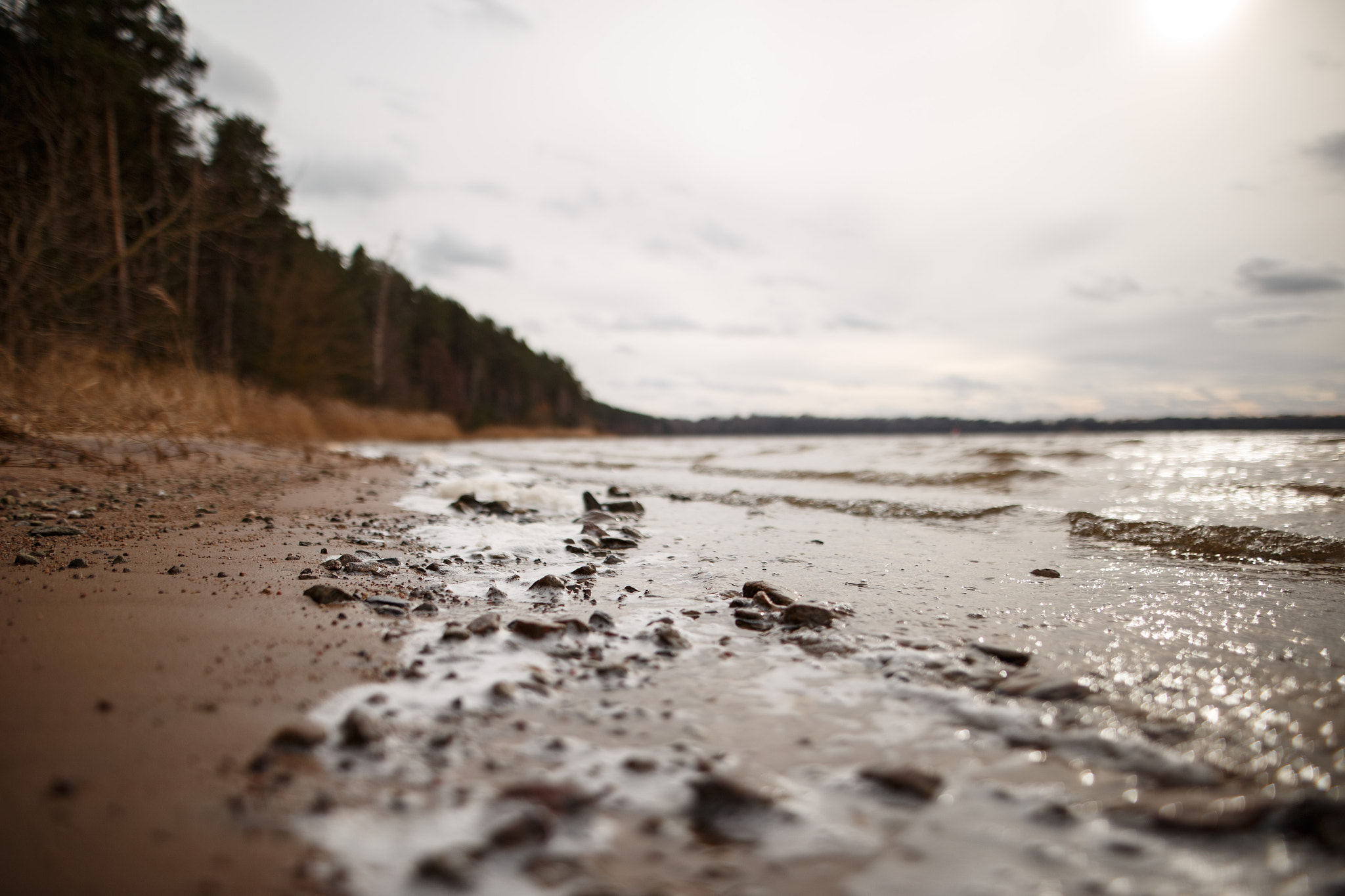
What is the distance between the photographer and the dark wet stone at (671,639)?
2.14 m

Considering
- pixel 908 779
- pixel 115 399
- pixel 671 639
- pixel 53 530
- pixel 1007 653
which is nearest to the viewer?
pixel 908 779

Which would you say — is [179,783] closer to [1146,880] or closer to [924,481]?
[1146,880]

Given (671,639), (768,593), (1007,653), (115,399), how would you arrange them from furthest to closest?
(115,399)
(768,593)
(671,639)
(1007,653)

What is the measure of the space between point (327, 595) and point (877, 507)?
5367mm

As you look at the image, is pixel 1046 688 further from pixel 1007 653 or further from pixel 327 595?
pixel 327 595

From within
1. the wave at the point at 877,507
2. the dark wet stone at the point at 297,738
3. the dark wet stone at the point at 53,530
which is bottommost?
the wave at the point at 877,507

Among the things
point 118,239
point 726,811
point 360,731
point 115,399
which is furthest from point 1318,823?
point 118,239

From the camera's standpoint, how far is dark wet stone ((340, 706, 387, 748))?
1350 millimetres

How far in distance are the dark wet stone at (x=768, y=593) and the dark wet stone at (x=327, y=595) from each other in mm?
1839

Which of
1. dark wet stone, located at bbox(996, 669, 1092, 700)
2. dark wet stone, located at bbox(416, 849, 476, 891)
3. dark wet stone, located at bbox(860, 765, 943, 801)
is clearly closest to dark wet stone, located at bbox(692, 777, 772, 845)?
dark wet stone, located at bbox(860, 765, 943, 801)

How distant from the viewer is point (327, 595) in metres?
2.42

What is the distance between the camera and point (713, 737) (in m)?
1.49

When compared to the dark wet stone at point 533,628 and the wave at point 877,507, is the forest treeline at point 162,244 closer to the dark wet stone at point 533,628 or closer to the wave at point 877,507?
the dark wet stone at point 533,628

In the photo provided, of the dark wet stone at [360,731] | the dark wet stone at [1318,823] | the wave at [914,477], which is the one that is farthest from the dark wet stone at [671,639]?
the wave at [914,477]
